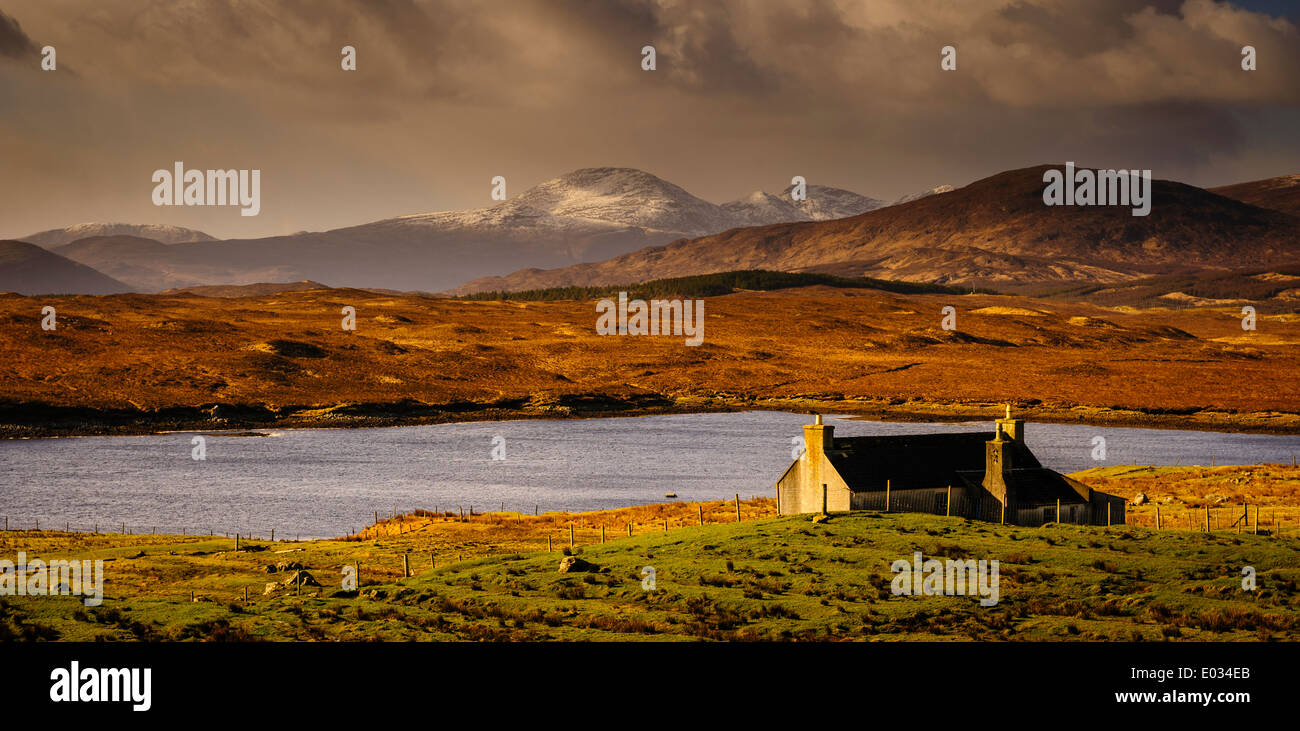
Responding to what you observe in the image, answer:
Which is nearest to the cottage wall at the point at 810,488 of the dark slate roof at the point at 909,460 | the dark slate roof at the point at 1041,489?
the dark slate roof at the point at 909,460

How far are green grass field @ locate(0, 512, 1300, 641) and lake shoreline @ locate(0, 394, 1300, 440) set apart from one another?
91.1m

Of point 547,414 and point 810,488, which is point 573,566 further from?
point 547,414

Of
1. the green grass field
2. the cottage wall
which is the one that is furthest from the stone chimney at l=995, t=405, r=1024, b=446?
the cottage wall

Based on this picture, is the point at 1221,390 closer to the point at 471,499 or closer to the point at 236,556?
the point at 471,499

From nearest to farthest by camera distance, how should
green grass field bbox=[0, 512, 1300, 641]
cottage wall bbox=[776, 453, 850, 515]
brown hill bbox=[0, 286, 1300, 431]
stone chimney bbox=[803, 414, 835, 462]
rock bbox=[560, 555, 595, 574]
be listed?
green grass field bbox=[0, 512, 1300, 641] → rock bbox=[560, 555, 595, 574] → cottage wall bbox=[776, 453, 850, 515] → stone chimney bbox=[803, 414, 835, 462] → brown hill bbox=[0, 286, 1300, 431]

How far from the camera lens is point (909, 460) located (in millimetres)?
50594

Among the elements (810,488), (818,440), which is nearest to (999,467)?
(818,440)

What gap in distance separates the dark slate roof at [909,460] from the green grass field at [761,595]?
362cm

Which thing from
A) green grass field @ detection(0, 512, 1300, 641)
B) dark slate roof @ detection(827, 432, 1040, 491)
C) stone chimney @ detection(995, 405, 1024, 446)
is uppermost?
stone chimney @ detection(995, 405, 1024, 446)

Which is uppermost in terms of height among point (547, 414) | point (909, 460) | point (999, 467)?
point (909, 460)

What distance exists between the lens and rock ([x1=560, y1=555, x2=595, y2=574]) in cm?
4028

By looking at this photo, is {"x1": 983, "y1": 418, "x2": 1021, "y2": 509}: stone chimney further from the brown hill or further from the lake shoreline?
the brown hill

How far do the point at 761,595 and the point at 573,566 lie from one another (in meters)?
7.58
